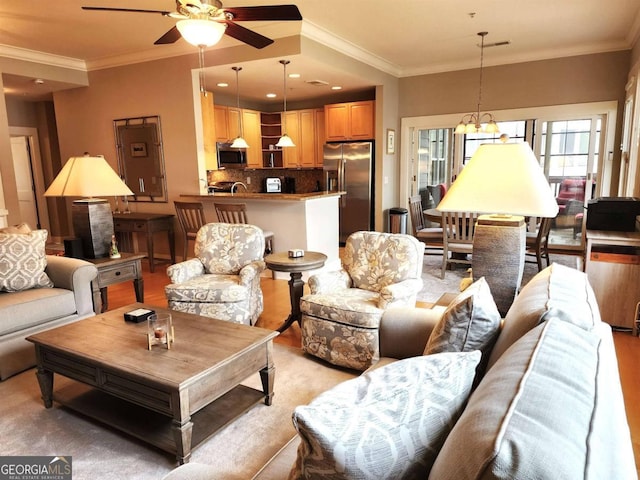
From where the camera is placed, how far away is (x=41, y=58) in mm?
5473

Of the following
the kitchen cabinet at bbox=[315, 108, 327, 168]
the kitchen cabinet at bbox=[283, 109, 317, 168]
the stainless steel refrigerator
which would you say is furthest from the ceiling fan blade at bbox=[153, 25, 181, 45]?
the kitchen cabinet at bbox=[283, 109, 317, 168]

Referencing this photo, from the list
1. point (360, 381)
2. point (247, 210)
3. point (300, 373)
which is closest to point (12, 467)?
point (300, 373)

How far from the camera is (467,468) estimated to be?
0.64 meters

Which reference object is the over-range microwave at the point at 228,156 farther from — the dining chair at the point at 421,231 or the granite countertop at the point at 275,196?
the dining chair at the point at 421,231

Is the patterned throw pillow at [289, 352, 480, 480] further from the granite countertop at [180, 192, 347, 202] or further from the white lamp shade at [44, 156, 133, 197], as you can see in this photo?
the granite countertop at [180, 192, 347, 202]

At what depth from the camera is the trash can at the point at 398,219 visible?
6.67 metres

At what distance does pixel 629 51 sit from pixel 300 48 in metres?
4.08

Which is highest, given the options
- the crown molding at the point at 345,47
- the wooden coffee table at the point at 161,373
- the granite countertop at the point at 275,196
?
the crown molding at the point at 345,47

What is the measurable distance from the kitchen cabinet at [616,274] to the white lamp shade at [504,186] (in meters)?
1.75

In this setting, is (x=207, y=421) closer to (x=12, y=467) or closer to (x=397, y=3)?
(x=12, y=467)

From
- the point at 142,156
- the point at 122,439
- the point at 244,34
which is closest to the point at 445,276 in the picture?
the point at 244,34

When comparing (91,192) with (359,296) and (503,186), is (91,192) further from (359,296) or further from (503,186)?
(503,186)

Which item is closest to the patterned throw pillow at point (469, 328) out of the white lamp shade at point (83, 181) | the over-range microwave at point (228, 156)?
the white lamp shade at point (83, 181)

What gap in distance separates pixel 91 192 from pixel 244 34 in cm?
176
